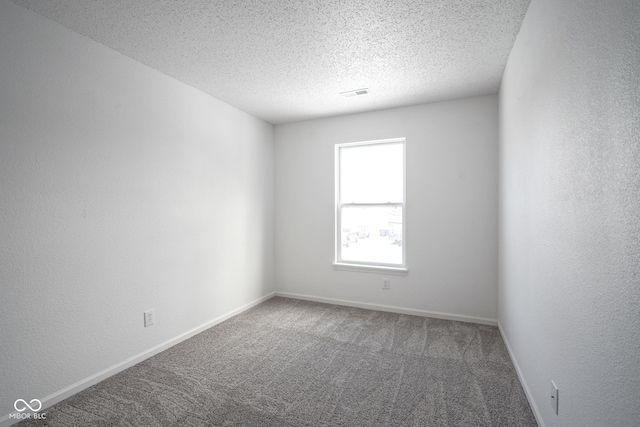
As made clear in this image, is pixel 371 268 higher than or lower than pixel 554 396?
higher

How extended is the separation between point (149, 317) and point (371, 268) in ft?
8.15

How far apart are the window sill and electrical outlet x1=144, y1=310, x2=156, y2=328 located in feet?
7.21

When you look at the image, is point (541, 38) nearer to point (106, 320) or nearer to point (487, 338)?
point (487, 338)

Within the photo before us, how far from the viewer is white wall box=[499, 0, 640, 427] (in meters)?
0.91

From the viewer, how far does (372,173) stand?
4.04 meters

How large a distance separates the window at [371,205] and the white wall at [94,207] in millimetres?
1612

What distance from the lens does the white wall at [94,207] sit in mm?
1880

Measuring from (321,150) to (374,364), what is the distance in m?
2.72

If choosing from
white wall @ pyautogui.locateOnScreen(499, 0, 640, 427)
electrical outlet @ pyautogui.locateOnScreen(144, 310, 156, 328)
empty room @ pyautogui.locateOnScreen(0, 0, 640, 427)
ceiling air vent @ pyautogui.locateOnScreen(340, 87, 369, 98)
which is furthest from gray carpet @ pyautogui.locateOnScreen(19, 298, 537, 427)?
ceiling air vent @ pyautogui.locateOnScreen(340, 87, 369, 98)

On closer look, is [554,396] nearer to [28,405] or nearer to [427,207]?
[427,207]

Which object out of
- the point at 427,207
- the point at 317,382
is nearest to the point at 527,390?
the point at 317,382

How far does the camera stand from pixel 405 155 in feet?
12.4

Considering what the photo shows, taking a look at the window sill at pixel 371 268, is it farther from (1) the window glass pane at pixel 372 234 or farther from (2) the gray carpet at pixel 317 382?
(2) the gray carpet at pixel 317 382

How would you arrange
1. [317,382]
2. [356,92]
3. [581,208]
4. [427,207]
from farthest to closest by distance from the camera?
[427,207]
[356,92]
[317,382]
[581,208]
